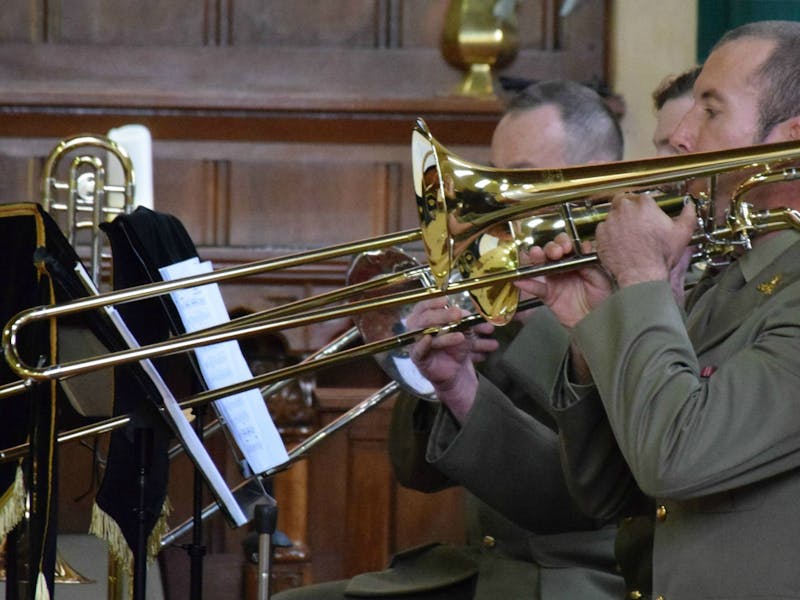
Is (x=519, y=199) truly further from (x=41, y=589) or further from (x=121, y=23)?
(x=121, y=23)

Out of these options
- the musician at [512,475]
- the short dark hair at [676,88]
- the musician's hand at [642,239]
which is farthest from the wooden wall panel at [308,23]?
the musician's hand at [642,239]

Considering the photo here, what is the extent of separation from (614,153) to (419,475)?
86 centimetres

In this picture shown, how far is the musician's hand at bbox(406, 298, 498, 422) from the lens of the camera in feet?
7.93

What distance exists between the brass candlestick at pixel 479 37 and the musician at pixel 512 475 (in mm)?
1333

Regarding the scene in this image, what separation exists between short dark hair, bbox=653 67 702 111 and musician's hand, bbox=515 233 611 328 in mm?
1210

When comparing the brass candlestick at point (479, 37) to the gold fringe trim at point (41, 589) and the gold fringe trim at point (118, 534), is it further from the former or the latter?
the gold fringe trim at point (41, 589)

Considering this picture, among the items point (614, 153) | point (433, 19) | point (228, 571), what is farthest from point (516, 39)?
point (228, 571)

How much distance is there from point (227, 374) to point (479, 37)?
2.42 m

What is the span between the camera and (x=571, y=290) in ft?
7.13

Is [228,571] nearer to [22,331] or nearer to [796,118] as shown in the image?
[22,331]

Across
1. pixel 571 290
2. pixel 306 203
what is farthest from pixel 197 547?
pixel 306 203

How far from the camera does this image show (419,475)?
2.92m

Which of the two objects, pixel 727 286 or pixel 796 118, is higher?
pixel 796 118

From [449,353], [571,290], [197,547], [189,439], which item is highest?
[571,290]
